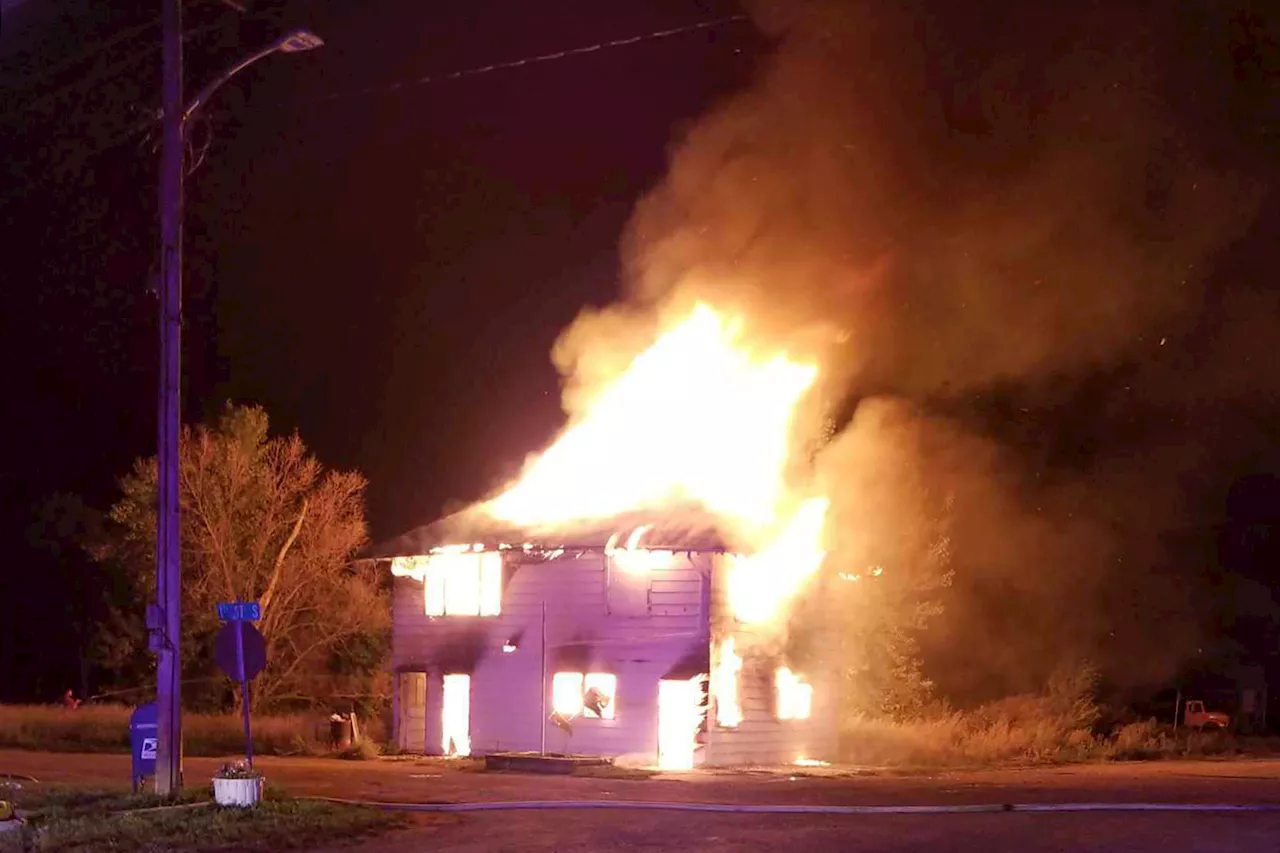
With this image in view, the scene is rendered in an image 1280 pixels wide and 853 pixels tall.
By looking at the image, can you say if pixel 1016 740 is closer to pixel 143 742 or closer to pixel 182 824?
pixel 143 742

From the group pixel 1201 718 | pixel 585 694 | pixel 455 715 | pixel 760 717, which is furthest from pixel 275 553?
pixel 1201 718

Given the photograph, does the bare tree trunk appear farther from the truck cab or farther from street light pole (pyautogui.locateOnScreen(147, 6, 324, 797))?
the truck cab

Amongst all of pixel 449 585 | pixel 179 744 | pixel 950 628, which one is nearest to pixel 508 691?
pixel 449 585

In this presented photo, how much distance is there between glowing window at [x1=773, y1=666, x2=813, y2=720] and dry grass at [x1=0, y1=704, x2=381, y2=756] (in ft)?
30.0

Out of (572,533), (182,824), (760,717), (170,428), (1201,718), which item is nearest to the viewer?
(182,824)

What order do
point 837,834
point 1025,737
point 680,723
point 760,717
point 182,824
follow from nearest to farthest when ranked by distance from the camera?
point 182,824 → point 837,834 → point 680,723 → point 760,717 → point 1025,737

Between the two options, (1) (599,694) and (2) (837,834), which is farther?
(1) (599,694)

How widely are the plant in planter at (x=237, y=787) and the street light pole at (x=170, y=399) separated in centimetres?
90

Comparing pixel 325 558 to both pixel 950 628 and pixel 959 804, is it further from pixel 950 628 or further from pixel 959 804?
pixel 959 804

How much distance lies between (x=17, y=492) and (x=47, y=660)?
6618mm

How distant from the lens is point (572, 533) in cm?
2748

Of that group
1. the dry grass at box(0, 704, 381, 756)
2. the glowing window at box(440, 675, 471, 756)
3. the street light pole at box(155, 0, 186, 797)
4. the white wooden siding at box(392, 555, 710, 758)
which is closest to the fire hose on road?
the street light pole at box(155, 0, 186, 797)

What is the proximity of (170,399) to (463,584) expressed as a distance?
12.5 meters

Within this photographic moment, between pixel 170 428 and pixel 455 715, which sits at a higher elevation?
pixel 170 428
